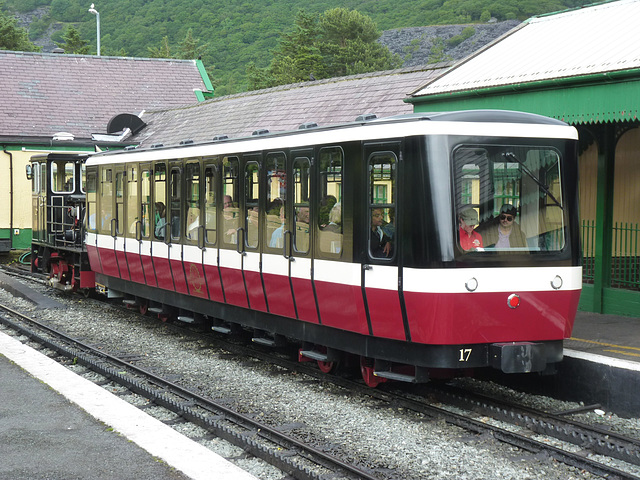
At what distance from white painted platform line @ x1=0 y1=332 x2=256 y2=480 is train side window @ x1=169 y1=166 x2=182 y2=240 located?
2993 mm

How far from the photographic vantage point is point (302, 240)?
31.6 feet

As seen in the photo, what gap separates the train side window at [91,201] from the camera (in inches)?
645

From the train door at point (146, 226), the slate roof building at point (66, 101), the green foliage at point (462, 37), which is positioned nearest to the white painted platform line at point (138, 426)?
the train door at point (146, 226)

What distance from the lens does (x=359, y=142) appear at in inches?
340

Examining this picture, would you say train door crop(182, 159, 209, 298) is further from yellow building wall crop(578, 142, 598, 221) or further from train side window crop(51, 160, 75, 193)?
train side window crop(51, 160, 75, 193)

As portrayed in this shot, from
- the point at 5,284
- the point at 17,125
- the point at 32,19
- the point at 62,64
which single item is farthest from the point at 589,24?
the point at 32,19

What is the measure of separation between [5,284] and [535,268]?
14680 millimetres

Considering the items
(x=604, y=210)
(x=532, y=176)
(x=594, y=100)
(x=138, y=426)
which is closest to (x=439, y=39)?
(x=604, y=210)

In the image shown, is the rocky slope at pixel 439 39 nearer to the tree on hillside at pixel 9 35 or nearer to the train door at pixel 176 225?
the tree on hillside at pixel 9 35

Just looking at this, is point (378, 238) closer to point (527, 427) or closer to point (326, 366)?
point (527, 427)

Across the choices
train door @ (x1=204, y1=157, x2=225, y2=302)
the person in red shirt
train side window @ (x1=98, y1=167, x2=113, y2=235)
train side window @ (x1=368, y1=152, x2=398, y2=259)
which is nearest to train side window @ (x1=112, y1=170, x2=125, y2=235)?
train side window @ (x1=98, y1=167, x2=113, y2=235)

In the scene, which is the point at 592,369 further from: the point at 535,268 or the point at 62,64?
the point at 62,64

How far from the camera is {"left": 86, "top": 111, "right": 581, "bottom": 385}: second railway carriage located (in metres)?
7.95

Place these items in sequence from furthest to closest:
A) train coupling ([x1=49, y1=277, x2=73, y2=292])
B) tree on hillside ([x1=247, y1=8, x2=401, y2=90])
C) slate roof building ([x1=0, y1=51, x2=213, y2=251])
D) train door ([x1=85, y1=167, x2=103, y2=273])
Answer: tree on hillside ([x1=247, y1=8, x2=401, y2=90]) < slate roof building ([x1=0, y1=51, x2=213, y2=251]) < train coupling ([x1=49, y1=277, x2=73, y2=292]) < train door ([x1=85, y1=167, x2=103, y2=273])
